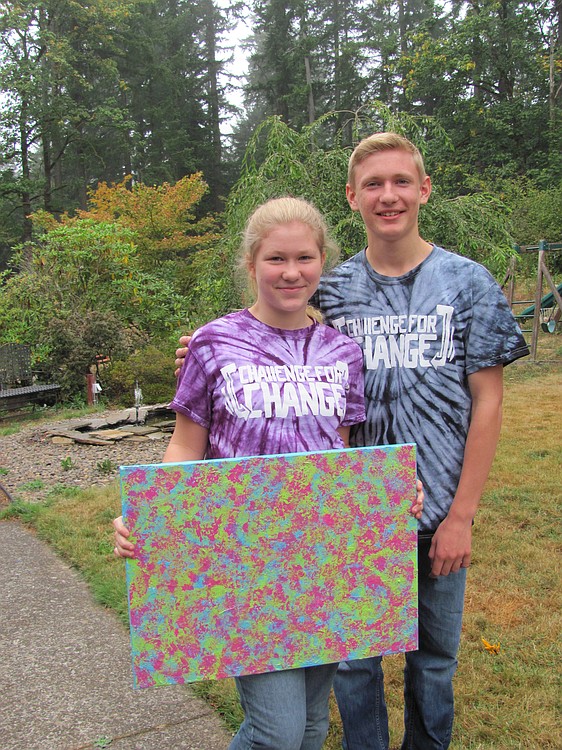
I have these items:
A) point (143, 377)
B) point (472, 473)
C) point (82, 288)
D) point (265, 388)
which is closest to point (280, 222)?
point (265, 388)

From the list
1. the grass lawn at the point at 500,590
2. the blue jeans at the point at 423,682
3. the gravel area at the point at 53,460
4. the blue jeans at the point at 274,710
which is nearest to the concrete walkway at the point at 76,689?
the grass lawn at the point at 500,590

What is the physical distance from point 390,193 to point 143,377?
8.72 meters

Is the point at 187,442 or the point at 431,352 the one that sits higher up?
the point at 431,352

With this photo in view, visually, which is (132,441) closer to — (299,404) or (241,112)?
(299,404)

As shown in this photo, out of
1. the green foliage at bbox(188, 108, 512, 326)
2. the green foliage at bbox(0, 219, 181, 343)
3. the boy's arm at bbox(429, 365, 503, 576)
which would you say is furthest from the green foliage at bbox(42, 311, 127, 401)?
the boy's arm at bbox(429, 365, 503, 576)

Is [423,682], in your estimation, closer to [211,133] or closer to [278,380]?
[278,380]

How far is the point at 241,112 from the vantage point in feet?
124

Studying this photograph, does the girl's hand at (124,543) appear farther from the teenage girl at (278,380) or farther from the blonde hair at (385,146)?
the blonde hair at (385,146)

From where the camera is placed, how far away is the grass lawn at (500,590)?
7.93 ft

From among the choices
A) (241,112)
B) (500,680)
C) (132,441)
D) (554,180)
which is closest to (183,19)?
(241,112)

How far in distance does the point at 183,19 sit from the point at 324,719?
41.1 meters

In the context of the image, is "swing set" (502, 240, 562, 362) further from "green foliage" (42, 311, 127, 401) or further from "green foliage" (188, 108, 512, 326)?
"green foliage" (42, 311, 127, 401)

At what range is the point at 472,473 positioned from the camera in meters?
1.73

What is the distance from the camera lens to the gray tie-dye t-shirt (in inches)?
68.6
